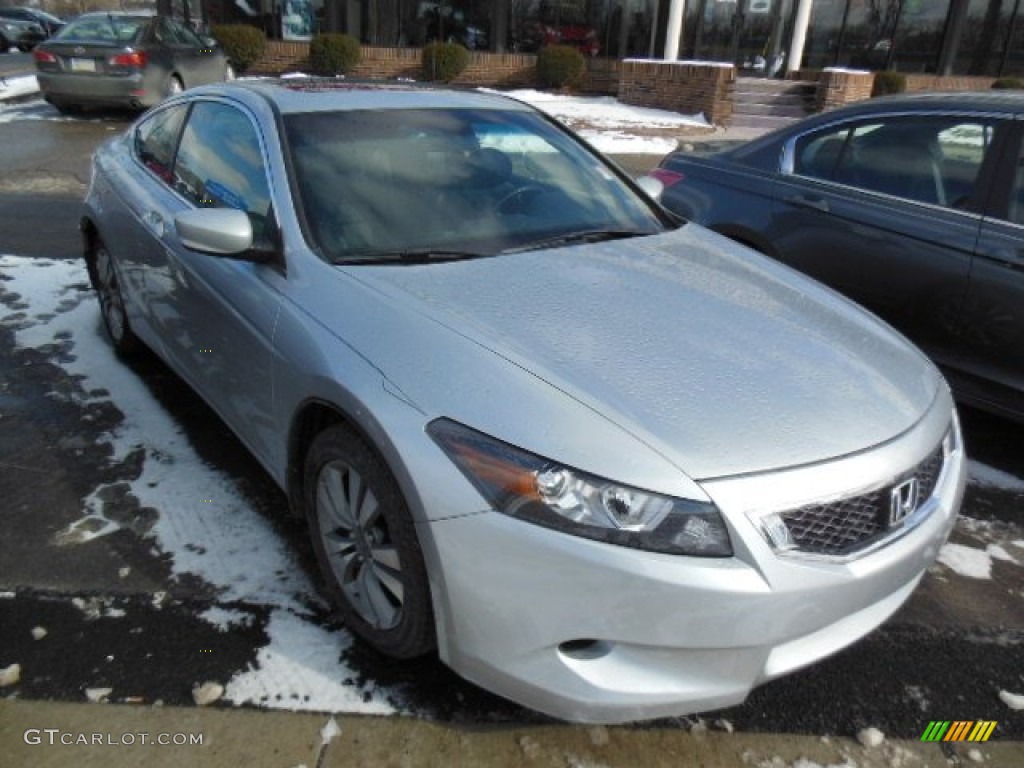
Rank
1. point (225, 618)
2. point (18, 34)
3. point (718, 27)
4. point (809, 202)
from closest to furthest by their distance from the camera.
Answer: point (225, 618), point (809, 202), point (718, 27), point (18, 34)

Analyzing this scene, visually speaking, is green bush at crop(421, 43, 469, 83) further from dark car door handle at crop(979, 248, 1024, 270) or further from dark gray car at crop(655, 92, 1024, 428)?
dark car door handle at crop(979, 248, 1024, 270)

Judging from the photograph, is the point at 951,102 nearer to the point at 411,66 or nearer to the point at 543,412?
the point at 543,412

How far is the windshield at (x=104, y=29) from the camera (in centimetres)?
1182

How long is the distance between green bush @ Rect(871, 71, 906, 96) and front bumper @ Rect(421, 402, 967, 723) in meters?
16.3

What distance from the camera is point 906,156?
3939mm

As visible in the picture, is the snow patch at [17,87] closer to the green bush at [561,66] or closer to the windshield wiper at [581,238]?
the green bush at [561,66]

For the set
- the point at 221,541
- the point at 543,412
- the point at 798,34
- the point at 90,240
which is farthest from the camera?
the point at 798,34

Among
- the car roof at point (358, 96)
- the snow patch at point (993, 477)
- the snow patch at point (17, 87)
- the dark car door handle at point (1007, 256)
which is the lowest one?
the snow patch at point (993, 477)

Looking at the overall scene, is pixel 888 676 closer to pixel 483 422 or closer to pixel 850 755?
pixel 850 755

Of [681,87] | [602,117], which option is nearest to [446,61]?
[602,117]

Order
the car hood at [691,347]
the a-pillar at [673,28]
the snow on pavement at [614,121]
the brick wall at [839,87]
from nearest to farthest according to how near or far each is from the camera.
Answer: the car hood at [691,347] → the snow on pavement at [614,121] → the brick wall at [839,87] → the a-pillar at [673,28]

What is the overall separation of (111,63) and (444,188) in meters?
10.9

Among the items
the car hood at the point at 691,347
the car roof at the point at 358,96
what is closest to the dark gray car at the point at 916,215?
the car hood at the point at 691,347

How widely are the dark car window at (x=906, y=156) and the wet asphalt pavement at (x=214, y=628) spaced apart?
4.22 feet
